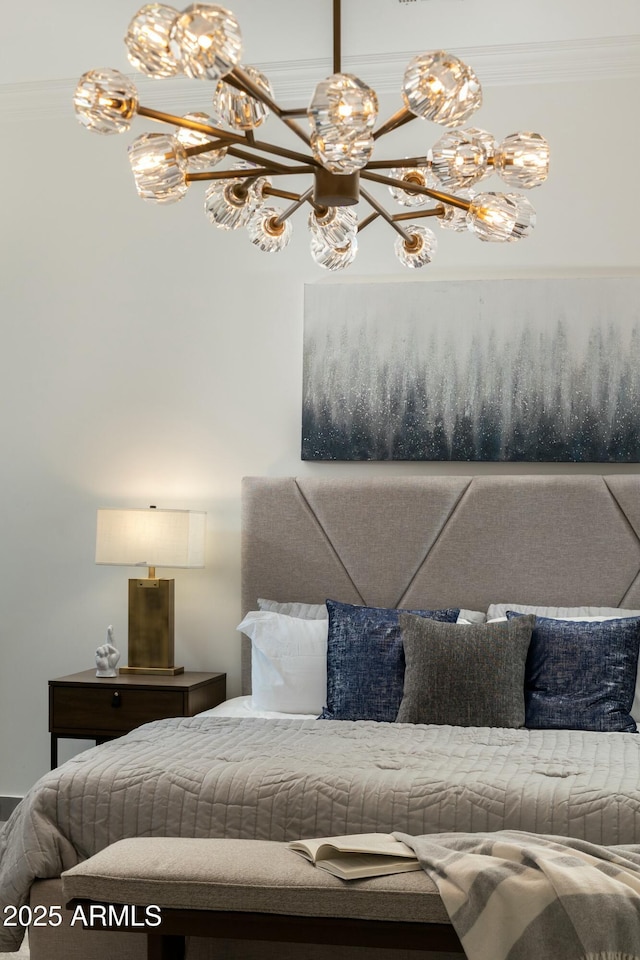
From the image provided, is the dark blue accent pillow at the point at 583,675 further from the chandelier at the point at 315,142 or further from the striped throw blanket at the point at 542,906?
the chandelier at the point at 315,142

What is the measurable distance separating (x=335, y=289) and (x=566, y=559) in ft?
4.93

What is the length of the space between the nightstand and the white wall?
0.45 m

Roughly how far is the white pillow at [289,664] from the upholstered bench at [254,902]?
1.56m

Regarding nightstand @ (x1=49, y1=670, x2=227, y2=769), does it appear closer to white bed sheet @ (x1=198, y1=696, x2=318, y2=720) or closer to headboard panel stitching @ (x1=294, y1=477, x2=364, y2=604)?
white bed sheet @ (x1=198, y1=696, x2=318, y2=720)

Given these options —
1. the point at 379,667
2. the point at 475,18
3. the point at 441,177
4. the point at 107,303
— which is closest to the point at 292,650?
the point at 379,667

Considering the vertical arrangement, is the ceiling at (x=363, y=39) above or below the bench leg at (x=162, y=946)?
above

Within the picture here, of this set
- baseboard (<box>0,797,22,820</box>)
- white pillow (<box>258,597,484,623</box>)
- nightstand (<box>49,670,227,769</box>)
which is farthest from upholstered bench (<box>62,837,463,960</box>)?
baseboard (<box>0,797,22,820</box>)

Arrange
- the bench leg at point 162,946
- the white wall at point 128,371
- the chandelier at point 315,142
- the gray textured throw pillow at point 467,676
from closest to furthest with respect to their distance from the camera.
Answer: the chandelier at point 315,142, the bench leg at point 162,946, the gray textured throw pillow at point 467,676, the white wall at point 128,371

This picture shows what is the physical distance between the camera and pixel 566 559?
12.9 feet

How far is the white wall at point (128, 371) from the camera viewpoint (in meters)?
4.26

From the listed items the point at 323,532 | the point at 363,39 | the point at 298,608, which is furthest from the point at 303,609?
the point at 363,39

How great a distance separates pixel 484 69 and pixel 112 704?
3029 mm

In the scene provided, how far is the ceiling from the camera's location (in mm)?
3672

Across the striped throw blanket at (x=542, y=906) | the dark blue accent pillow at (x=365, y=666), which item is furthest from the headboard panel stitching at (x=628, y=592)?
the striped throw blanket at (x=542, y=906)
